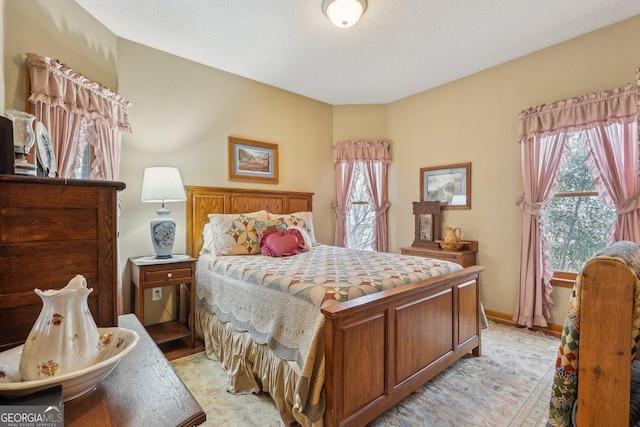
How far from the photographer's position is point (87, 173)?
2.54 meters

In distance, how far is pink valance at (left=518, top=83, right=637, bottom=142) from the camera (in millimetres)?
2494

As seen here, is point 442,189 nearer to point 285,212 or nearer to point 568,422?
point 285,212

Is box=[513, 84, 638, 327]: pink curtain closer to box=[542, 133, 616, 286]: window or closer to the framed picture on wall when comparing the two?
box=[542, 133, 616, 286]: window

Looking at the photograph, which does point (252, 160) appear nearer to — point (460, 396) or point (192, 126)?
point (192, 126)

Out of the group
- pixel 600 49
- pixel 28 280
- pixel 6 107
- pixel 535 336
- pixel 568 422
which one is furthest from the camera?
pixel 535 336

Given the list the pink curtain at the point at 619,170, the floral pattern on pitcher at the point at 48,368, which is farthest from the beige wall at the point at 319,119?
the floral pattern on pitcher at the point at 48,368

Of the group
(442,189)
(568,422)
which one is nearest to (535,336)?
(442,189)

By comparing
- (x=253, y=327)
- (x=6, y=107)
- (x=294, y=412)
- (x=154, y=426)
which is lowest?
(x=294, y=412)

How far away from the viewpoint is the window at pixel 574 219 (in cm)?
280

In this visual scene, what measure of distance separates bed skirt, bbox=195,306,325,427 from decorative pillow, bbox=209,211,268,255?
0.60m

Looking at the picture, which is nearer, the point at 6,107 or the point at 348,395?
the point at 348,395

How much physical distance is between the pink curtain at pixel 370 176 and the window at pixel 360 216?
0.09 m

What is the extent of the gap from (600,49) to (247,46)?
10.9 feet

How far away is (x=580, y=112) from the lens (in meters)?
2.74
